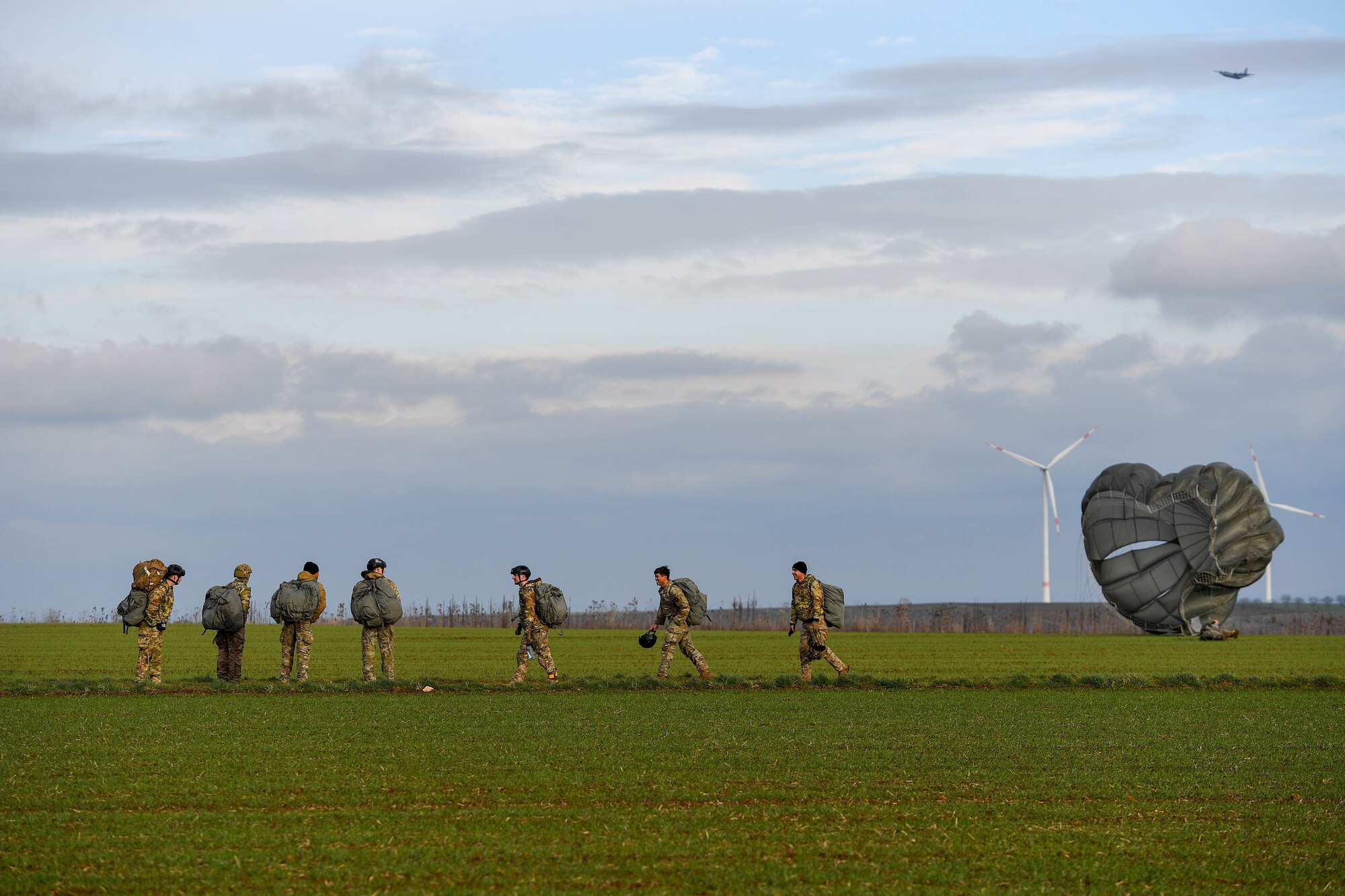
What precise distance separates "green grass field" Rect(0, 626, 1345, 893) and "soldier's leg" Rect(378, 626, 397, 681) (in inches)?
25.9

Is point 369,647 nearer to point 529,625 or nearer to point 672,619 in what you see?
point 529,625

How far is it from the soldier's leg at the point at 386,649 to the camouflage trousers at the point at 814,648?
26.3 feet

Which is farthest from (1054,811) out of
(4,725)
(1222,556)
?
(1222,556)

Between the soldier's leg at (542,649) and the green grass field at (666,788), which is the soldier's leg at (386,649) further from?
the soldier's leg at (542,649)

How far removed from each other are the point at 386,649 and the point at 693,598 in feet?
19.9

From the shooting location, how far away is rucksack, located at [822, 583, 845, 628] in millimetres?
28031

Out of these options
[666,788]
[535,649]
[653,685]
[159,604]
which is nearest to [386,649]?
[535,649]

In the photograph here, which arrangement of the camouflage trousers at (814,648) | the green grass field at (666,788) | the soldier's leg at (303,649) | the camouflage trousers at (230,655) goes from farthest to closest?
the camouflage trousers at (230,655), the camouflage trousers at (814,648), the soldier's leg at (303,649), the green grass field at (666,788)

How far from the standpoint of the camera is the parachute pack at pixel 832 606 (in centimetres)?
2803

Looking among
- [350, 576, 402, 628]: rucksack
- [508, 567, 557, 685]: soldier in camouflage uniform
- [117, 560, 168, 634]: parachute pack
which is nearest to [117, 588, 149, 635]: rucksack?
[117, 560, 168, 634]: parachute pack

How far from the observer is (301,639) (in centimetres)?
2778

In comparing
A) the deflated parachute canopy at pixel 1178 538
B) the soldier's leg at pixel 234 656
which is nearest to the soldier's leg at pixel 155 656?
the soldier's leg at pixel 234 656

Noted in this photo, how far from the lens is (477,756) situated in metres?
16.8

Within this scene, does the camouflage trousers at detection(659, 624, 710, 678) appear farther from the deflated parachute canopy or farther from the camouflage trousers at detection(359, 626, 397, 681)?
the deflated parachute canopy
